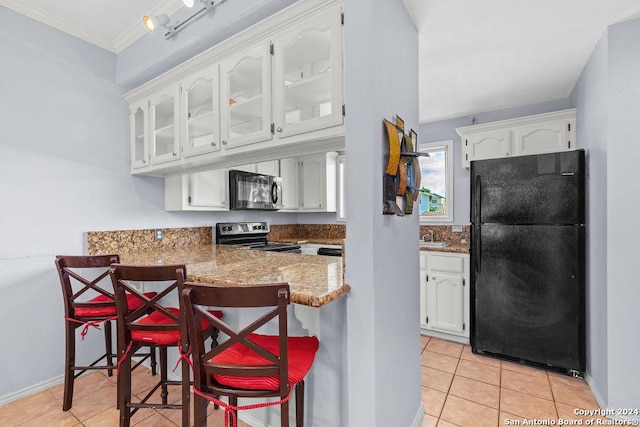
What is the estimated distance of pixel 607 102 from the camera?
192 cm

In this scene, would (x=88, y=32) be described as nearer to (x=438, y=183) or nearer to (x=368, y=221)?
(x=368, y=221)

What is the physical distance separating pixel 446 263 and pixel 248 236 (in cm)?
213

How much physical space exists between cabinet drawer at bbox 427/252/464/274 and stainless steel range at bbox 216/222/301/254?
1.46 metres

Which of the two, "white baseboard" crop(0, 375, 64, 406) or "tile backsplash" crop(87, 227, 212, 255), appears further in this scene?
"tile backsplash" crop(87, 227, 212, 255)

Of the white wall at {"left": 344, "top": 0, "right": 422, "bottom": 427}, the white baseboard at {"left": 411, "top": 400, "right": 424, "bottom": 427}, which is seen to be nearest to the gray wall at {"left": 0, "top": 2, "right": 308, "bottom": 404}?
the white wall at {"left": 344, "top": 0, "right": 422, "bottom": 427}

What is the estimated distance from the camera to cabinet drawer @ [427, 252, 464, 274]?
9.64 feet

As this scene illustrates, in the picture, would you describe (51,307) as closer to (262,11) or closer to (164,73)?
(164,73)

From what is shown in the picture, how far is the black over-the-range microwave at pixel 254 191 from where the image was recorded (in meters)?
3.11

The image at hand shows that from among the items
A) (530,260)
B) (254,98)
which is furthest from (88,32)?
(530,260)

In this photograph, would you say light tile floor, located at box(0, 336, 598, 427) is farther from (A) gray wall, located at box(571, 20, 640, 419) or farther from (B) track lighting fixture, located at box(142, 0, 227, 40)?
(B) track lighting fixture, located at box(142, 0, 227, 40)

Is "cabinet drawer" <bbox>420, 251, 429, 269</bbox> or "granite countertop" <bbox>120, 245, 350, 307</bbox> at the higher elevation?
"granite countertop" <bbox>120, 245, 350, 307</bbox>

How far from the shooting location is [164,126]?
2.52 meters

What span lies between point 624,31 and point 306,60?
1.94 meters

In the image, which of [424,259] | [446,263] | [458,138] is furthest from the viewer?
[458,138]
